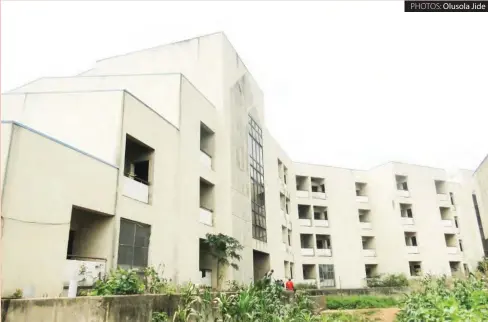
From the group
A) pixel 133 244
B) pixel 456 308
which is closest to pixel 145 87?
pixel 133 244

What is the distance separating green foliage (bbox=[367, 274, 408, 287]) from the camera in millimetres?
31109

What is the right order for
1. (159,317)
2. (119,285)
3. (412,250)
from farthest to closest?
(412,250) < (119,285) < (159,317)

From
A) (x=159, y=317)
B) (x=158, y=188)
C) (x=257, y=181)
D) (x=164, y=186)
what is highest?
(x=257, y=181)

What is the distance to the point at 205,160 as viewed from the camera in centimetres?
1744

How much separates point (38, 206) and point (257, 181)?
51.1 ft

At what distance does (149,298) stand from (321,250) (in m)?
27.9

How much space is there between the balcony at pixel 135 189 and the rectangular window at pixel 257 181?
31.5ft

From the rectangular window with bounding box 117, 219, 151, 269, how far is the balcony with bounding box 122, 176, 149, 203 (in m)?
0.85

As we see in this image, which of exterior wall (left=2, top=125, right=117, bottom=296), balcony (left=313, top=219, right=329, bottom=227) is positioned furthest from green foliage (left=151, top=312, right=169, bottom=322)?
balcony (left=313, top=219, right=329, bottom=227)

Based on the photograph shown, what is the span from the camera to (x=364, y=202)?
37.8 meters

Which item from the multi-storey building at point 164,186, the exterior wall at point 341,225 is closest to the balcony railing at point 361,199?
the exterior wall at point 341,225

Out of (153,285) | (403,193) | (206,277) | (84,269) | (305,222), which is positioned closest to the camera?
(84,269)

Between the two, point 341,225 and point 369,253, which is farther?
point 369,253

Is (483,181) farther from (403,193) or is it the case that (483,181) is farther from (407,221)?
(403,193)
